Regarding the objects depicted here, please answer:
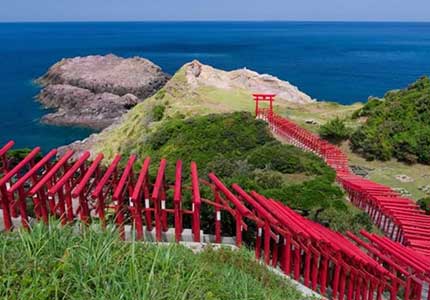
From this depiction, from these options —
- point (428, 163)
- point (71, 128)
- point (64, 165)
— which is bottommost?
point (71, 128)

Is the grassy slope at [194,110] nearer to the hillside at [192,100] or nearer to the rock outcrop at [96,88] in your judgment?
the hillside at [192,100]

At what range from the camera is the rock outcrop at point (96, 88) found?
5825 cm

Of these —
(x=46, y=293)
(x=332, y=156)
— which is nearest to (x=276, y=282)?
(x=46, y=293)

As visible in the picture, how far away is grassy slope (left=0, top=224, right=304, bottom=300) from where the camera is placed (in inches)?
185

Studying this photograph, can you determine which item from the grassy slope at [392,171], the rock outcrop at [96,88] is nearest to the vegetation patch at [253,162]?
the grassy slope at [392,171]

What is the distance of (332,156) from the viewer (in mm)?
20703

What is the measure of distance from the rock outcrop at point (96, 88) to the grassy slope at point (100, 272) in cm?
5023

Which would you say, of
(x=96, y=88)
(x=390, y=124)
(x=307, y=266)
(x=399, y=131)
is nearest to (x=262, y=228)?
(x=307, y=266)

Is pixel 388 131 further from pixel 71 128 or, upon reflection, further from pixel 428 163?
pixel 71 128

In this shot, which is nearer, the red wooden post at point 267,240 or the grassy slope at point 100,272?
the grassy slope at point 100,272

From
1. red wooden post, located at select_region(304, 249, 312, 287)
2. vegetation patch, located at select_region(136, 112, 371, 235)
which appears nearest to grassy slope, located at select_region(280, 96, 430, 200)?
vegetation patch, located at select_region(136, 112, 371, 235)

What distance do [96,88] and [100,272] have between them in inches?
2808

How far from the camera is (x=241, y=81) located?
46.4 meters

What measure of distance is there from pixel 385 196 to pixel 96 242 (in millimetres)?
11496
